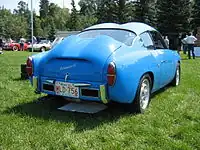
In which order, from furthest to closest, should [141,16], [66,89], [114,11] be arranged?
[114,11]
[141,16]
[66,89]

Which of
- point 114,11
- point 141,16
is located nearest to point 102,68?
point 141,16

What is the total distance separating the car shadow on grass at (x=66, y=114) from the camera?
457 cm

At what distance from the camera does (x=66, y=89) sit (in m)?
4.77

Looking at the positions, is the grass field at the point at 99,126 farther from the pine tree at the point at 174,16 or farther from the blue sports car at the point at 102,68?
the pine tree at the point at 174,16

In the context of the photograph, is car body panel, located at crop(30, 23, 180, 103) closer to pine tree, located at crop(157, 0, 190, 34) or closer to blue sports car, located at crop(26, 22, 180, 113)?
blue sports car, located at crop(26, 22, 180, 113)

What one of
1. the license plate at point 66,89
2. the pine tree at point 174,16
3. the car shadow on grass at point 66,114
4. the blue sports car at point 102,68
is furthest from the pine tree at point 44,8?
the license plate at point 66,89

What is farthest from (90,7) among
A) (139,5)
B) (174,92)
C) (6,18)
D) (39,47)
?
(174,92)

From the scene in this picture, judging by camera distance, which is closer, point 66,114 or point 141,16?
point 66,114

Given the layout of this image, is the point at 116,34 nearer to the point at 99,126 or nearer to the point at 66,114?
the point at 66,114

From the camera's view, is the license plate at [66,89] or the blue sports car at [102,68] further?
Answer: the license plate at [66,89]

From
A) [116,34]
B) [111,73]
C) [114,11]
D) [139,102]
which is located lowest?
[139,102]

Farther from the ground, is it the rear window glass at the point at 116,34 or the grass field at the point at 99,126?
the rear window glass at the point at 116,34

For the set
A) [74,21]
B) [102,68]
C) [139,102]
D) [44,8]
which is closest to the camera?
[102,68]

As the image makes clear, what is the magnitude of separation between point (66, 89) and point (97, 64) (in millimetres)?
614
